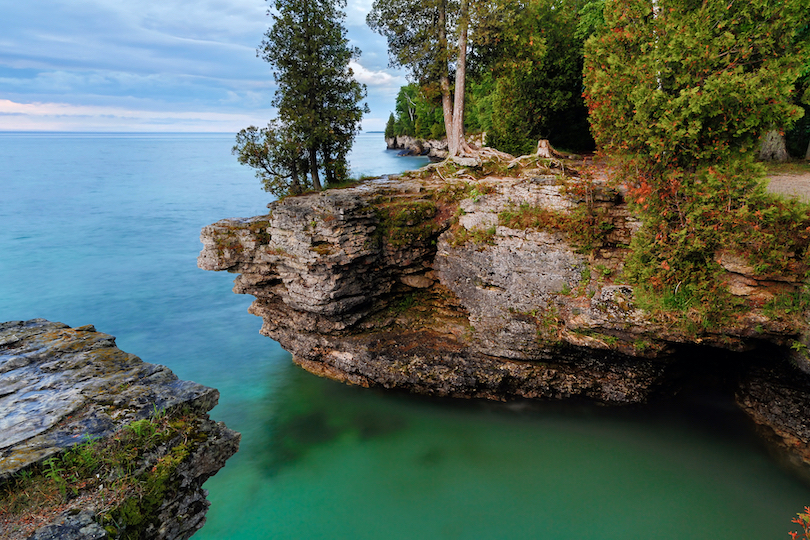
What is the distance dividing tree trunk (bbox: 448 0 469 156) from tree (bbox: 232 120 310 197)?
235 inches

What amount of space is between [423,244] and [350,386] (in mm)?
6269

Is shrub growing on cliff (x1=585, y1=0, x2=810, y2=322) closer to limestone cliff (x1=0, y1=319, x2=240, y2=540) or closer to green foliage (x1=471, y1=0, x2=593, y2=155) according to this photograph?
green foliage (x1=471, y1=0, x2=593, y2=155)

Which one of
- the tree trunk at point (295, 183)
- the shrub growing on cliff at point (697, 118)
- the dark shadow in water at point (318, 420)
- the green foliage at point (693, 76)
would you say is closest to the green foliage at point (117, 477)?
the dark shadow in water at point (318, 420)

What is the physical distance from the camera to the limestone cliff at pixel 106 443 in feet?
17.6

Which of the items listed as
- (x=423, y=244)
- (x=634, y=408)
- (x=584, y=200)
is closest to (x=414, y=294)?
(x=423, y=244)

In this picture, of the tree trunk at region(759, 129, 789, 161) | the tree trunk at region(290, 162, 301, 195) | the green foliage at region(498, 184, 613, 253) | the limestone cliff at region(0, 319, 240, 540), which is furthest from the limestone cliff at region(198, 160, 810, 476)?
the tree trunk at region(759, 129, 789, 161)

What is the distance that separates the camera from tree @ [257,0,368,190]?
49.4ft

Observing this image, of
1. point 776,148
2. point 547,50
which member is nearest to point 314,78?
point 547,50

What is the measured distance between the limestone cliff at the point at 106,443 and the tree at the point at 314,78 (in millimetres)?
10506

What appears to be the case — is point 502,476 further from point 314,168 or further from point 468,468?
point 314,168

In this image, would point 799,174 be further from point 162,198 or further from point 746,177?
point 162,198

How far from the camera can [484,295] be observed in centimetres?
1299

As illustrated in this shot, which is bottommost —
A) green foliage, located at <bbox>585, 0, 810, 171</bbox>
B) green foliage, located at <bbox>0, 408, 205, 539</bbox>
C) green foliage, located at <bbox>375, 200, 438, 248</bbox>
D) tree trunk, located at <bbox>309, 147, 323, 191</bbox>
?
green foliage, located at <bbox>0, 408, 205, 539</bbox>

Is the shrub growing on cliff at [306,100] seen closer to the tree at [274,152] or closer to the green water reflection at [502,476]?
the tree at [274,152]
